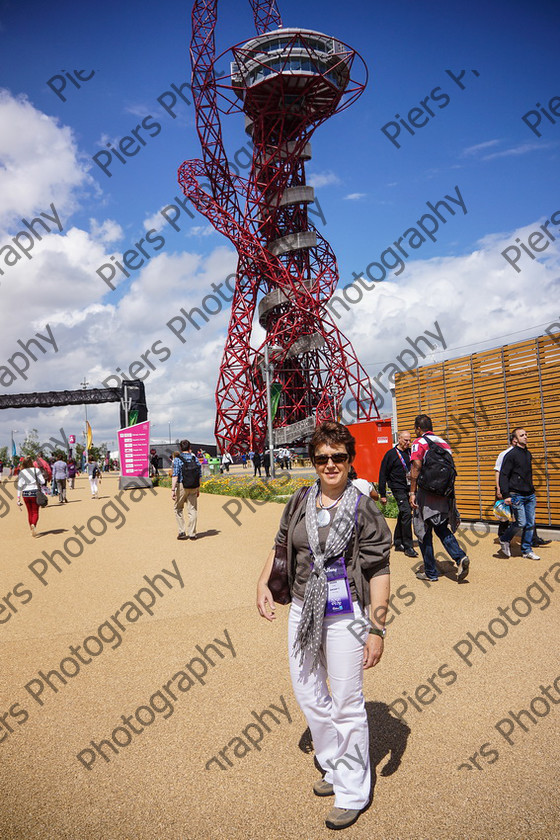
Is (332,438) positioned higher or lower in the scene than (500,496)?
higher

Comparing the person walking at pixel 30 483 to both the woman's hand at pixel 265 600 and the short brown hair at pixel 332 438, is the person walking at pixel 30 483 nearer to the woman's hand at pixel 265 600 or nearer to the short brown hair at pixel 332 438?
the woman's hand at pixel 265 600

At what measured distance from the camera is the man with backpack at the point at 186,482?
1152 cm

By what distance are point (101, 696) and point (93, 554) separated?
6765 mm

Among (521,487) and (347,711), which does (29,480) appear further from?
(347,711)

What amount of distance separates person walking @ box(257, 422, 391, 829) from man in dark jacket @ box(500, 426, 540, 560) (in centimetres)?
612

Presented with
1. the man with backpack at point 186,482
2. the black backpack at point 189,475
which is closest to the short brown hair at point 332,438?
the man with backpack at point 186,482

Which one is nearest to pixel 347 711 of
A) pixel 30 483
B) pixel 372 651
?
pixel 372 651

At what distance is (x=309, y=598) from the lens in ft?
10.0

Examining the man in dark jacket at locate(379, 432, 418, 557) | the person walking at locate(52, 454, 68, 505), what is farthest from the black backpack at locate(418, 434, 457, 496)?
the person walking at locate(52, 454, 68, 505)

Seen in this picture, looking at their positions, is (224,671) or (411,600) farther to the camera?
(411,600)

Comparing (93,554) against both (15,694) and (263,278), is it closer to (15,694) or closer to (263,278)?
(15,694)

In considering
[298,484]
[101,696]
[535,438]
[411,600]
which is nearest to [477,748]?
[101,696]

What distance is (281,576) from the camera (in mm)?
3320

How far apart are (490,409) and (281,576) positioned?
8.86 meters
